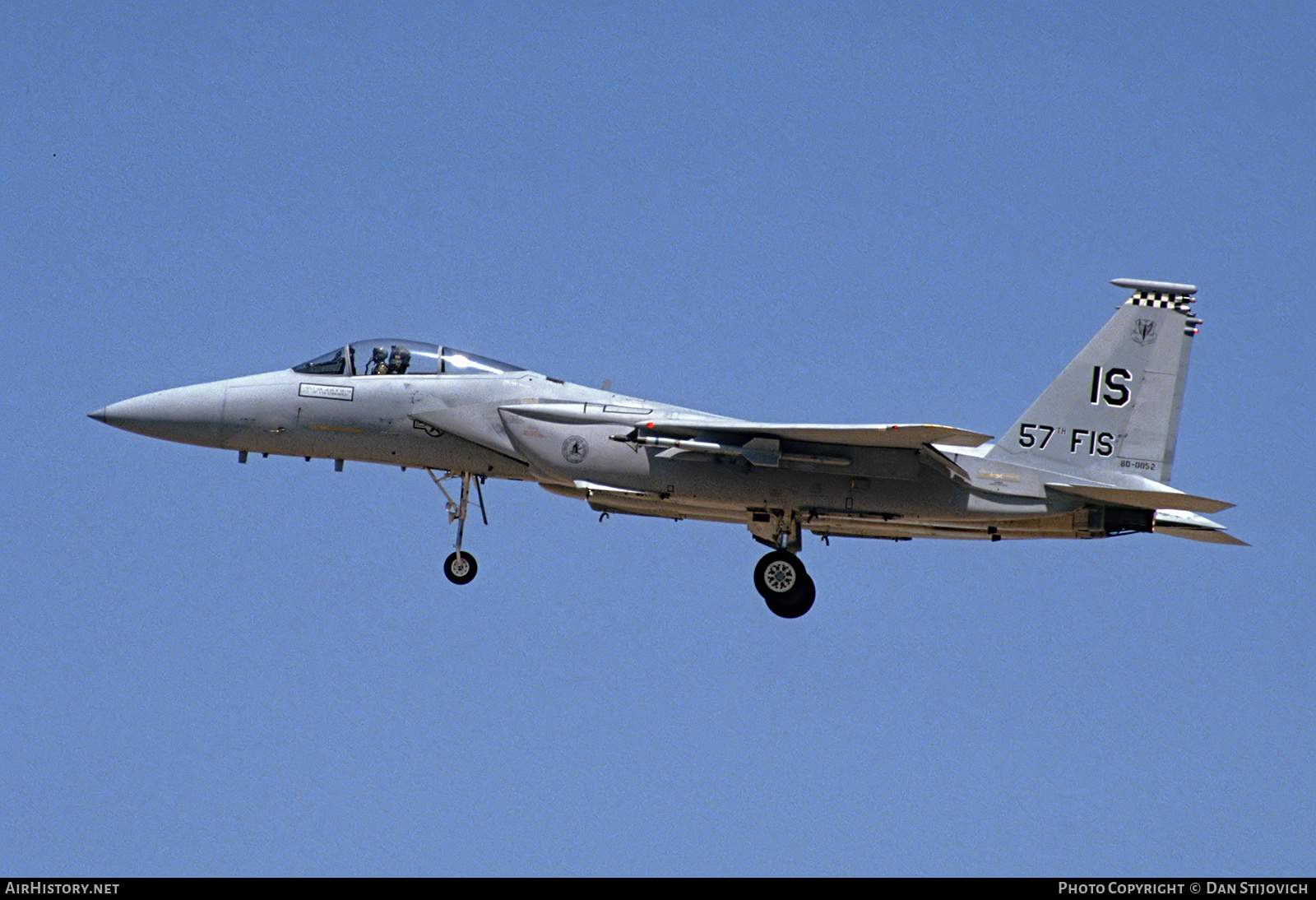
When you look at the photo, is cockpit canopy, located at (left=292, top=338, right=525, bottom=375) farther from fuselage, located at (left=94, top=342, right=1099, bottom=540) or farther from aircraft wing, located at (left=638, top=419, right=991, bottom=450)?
aircraft wing, located at (left=638, top=419, right=991, bottom=450)

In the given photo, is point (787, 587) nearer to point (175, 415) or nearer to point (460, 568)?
point (460, 568)

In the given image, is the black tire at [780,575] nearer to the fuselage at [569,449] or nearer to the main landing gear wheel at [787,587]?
the main landing gear wheel at [787,587]

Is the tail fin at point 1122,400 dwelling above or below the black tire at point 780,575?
above

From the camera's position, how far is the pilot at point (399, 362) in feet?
72.7

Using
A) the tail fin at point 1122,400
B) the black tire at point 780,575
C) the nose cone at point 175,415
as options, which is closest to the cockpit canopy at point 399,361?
the nose cone at point 175,415

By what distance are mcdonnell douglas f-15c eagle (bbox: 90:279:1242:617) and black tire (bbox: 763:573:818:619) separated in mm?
14

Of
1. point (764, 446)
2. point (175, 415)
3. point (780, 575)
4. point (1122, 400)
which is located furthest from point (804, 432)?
point (175, 415)

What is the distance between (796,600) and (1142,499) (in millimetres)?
4221

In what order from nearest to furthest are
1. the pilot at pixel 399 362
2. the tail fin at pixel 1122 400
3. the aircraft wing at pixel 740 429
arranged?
1. the aircraft wing at pixel 740 429
2. the tail fin at pixel 1122 400
3. the pilot at pixel 399 362

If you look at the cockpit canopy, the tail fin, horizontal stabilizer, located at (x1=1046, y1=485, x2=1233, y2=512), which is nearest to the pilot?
the cockpit canopy

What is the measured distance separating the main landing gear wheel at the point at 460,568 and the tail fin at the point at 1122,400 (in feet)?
21.8

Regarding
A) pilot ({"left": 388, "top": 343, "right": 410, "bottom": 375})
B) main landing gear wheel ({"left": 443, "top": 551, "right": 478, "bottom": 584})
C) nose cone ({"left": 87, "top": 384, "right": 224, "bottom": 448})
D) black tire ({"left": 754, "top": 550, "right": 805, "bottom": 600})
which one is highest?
pilot ({"left": 388, "top": 343, "right": 410, "bottom": 375})

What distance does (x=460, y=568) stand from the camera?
72.9 feet

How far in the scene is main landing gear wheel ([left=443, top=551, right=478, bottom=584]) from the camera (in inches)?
874
